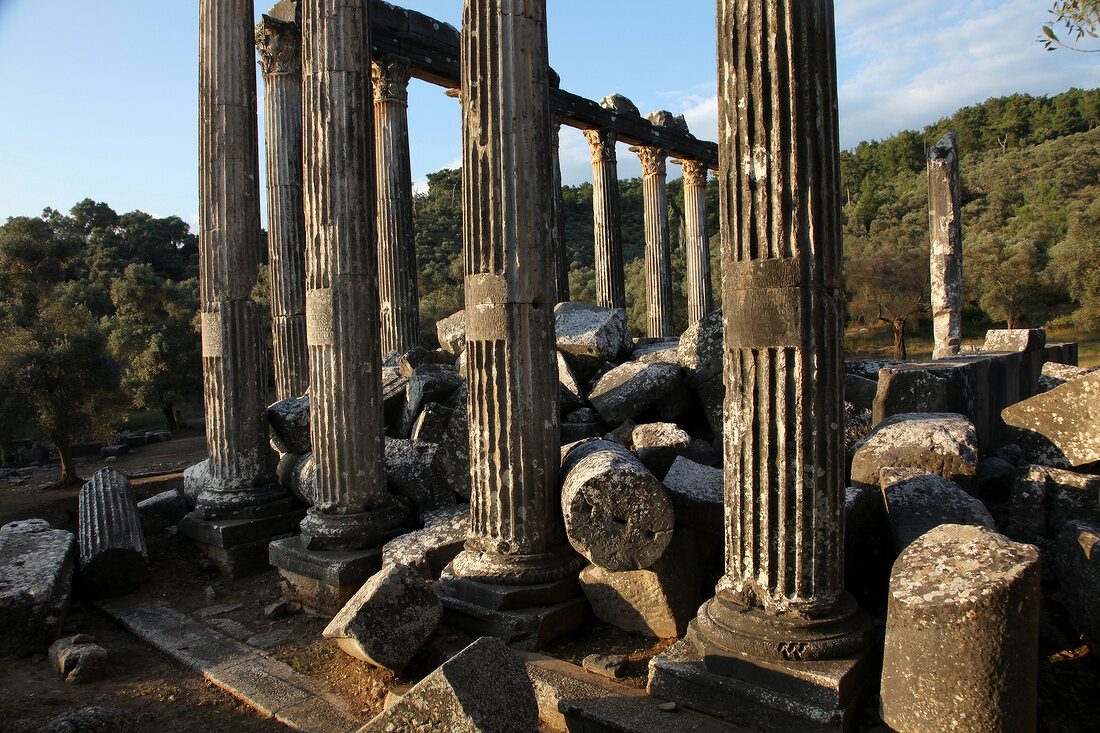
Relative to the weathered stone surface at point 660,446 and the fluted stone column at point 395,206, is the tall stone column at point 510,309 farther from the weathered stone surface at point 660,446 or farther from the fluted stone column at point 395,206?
the fluted stone column at point 395,206

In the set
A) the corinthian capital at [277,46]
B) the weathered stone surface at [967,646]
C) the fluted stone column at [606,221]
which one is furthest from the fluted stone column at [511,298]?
the fluted stone column at [606,221]

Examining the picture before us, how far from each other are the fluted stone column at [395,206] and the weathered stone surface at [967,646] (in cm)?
1057

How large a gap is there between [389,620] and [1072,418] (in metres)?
5.63

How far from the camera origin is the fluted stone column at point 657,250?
62.2 feet

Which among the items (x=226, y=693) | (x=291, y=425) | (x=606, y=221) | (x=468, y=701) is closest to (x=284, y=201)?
(x=291, y=425)

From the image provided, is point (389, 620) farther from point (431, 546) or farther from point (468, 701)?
point (468, 701)

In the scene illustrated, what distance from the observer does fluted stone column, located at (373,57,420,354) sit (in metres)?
12.8

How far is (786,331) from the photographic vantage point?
12.2 feet

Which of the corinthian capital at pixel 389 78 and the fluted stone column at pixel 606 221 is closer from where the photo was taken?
the corinthian capital at pixel 389 78

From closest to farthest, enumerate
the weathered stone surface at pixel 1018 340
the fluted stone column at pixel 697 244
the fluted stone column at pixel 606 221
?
the weathered stone surface at pixel 1018 340 < the fluted stone column at pixel 606 221 < the fluted stone column at pixel 697 244

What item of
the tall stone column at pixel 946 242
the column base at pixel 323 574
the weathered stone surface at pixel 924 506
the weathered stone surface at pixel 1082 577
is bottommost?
the column base at pixel 323 574

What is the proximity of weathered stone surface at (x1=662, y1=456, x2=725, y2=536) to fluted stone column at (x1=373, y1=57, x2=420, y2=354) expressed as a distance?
8369 millimetres

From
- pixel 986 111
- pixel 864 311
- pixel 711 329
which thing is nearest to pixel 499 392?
pixel 711 329

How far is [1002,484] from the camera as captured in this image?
5.80m
